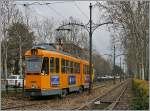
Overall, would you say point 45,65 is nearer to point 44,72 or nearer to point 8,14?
point 44,72

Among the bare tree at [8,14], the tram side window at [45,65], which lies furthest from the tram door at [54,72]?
the bare tree at [8,14]

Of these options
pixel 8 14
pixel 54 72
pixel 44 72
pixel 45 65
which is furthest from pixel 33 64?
pixel 8 14

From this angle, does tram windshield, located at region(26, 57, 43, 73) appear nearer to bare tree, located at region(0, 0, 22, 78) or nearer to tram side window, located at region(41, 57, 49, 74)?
tram side window, located at region(41, 57, 49, 74)

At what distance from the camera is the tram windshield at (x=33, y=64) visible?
25.8 meters

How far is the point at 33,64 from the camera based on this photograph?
25906mm

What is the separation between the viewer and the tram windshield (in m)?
25.8

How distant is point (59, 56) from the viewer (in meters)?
27.3

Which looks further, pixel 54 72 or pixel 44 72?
pixel 54 72

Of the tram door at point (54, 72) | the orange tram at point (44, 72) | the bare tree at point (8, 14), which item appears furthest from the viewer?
the bare tree at point (8, 14)

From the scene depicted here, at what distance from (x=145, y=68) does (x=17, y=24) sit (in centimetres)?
1410

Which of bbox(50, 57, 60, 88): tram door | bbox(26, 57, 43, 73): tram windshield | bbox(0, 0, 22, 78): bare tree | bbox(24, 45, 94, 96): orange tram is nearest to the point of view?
bbox(24, 45, 94, 96): orange tram

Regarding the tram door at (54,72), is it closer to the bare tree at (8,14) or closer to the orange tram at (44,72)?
the orange tram at (44,72)

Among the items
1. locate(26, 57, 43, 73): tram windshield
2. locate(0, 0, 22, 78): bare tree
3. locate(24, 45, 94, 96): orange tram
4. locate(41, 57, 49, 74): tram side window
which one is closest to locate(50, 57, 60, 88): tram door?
locate(24, 45, 94, 96): orange tram

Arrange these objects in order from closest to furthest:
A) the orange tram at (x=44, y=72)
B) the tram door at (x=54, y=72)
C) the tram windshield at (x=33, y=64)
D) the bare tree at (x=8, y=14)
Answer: the orange tram at (x=44, y=72), the tram windshield at (x=33, y=64), the tram door at (x=54, y=72), the bare tree at (x=8, y=14)
